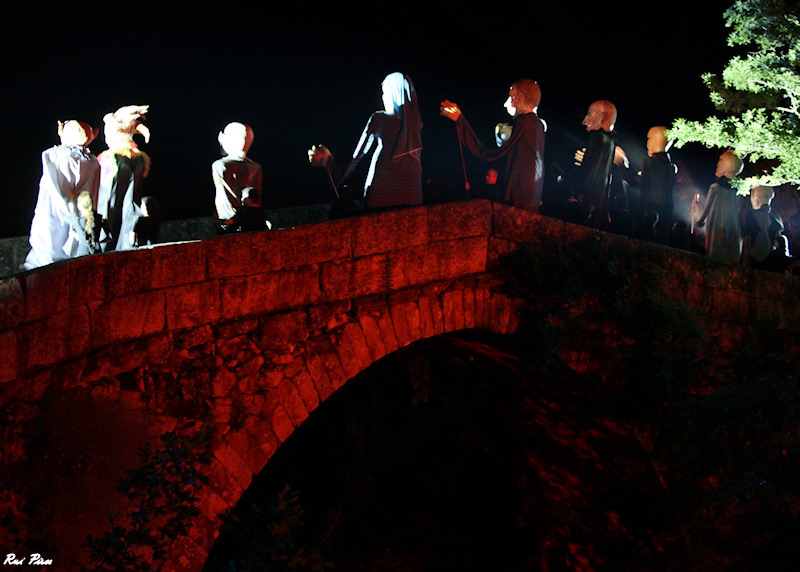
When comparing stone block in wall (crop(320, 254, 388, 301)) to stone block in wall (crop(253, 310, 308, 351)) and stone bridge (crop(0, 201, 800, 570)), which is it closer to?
stone bridge (crop(0, 201, 800, 570))

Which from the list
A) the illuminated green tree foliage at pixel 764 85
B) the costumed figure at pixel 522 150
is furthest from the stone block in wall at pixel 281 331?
the illuminated green tree foliage at pixel 764 85

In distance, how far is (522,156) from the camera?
289 inches

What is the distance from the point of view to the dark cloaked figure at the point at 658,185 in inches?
351

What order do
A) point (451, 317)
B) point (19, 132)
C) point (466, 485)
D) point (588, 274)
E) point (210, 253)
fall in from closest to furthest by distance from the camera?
point (210, 253), point (451, 317), point (588, 274), point (19, 132), point (466, 485)

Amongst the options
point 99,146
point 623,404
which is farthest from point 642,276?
point 99,146

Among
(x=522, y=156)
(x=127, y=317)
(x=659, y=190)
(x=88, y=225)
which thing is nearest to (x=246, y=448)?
(x=127, y=317)

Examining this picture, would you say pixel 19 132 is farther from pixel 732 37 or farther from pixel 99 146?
pixel 732 37

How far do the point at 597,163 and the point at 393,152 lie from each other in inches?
92.7

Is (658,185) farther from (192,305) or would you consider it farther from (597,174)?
(192,305)

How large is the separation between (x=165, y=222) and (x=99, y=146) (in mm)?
3250

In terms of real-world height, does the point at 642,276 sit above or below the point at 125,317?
above

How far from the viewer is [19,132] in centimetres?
913

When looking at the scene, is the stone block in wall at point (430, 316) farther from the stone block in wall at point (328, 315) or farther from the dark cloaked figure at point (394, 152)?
the dark cloaked figure at point (394, 152)

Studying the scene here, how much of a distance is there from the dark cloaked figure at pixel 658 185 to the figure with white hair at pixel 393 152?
3.23 m
